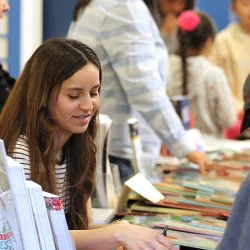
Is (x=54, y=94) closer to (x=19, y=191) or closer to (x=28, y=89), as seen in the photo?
(x=28, y=89)

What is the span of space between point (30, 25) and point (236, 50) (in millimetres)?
1572

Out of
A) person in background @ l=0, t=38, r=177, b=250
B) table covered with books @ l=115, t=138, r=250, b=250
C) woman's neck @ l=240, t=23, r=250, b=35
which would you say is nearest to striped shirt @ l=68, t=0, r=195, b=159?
table covered with books @ l=115, t=138, r=250, b=250

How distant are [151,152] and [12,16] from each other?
2.44 m

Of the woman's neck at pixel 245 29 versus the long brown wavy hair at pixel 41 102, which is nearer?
the long brown wavy hair at pixel 41 102

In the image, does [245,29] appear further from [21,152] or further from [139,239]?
[139,239]

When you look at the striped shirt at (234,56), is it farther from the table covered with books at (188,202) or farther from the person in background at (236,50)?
the table covered with books at (188,202)

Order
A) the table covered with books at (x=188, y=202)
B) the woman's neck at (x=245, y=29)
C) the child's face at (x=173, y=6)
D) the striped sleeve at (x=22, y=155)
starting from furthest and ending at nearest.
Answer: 1. the woman's neck at (x=245, y=29)
2. the child's face at (x=173, y=6)
3. the table covered with books at (x=188, y=202)
4. the striped sleeve at (x=22, y=155)

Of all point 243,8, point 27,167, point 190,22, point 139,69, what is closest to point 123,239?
point 27,167

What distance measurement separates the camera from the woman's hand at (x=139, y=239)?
128 cm

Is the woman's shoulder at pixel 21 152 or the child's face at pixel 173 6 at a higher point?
the child's face at pixel 173 6

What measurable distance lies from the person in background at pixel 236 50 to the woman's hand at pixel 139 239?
12.2ft

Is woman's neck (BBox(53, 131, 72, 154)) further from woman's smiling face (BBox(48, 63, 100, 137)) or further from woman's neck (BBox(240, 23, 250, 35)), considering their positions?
woman's neck (BBox(240, 23, 250, 35))

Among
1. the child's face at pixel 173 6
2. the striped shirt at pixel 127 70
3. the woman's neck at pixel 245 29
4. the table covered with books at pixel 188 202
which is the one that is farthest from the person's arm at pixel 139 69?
the woman's neck at pixel 245 29

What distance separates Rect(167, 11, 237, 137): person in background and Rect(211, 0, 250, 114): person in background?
0.99m
